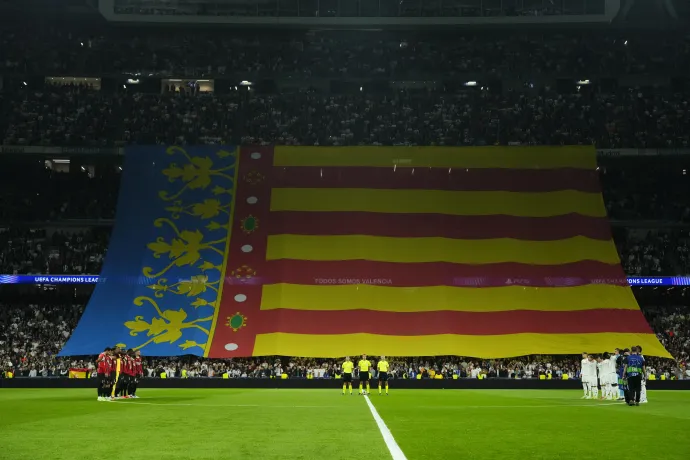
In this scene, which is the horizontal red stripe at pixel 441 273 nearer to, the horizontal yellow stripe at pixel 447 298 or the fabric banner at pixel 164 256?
the horizontal yellow stripe at pixel 447 298

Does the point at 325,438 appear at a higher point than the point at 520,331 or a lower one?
lower

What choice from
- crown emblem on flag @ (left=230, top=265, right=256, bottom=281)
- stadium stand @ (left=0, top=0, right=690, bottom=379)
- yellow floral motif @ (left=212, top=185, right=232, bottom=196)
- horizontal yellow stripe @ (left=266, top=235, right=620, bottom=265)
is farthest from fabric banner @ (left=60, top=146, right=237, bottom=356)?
horizontal yellow stripe @ (left=266, top=235, right=620, bottom=265)

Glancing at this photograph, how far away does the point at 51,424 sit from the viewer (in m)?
18.1

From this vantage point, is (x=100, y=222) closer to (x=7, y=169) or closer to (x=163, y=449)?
(x=7, y=169)

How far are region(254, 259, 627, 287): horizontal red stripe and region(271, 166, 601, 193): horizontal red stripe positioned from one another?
18.9 ft

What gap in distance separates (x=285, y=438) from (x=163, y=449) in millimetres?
2534

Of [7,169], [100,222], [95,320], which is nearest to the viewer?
[95,320]

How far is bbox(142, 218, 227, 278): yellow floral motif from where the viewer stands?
49.6 m

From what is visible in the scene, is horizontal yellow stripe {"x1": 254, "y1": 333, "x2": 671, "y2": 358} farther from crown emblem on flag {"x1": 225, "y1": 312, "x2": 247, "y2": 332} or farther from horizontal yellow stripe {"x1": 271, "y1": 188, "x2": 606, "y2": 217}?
horizontal yellow stripe {"x1": 271, "y1": 188, "x2": 606, "y2": 217}

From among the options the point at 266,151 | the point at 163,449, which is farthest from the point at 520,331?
the point at 163,449

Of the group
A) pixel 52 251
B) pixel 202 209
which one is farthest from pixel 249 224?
pixel 52 251

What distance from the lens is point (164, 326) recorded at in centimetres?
4641

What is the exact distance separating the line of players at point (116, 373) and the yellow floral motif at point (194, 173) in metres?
21.9

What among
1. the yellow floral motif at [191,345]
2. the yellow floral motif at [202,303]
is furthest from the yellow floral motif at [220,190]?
the yellow floral motif at [191,345]
